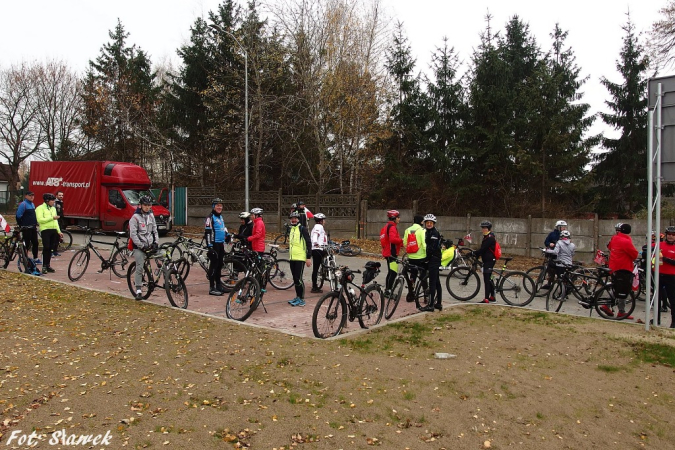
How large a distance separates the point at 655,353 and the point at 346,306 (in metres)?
4.22

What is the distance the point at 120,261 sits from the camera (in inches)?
486

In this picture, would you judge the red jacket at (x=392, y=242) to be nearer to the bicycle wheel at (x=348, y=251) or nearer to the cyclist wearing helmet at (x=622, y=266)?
the cyclist wearing helmet at (x=622, y=266)

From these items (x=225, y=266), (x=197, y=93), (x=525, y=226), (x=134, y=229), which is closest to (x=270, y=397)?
(x=134, y=229)

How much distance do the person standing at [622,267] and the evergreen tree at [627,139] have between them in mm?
19134

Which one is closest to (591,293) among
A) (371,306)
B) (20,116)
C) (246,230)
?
(371,306)

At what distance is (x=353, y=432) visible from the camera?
4461mm

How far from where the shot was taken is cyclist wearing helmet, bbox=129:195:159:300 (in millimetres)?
9273

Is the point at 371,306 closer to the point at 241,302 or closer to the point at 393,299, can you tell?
the point at 393,299

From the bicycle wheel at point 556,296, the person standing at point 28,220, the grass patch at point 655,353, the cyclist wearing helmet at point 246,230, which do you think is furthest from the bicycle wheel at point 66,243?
the grass patch at point 655,353

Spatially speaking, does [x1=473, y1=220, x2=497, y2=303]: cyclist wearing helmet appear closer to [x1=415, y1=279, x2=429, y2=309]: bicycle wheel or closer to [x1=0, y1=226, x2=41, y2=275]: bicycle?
[x1=415, y1=279, x2=429, y2=309]: bicycle wheel

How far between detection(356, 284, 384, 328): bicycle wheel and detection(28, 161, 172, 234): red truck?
53.2 ft

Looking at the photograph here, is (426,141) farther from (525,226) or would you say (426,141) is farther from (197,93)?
(197,93)

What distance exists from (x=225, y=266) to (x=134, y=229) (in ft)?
7.59

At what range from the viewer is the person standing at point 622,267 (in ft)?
31.7
